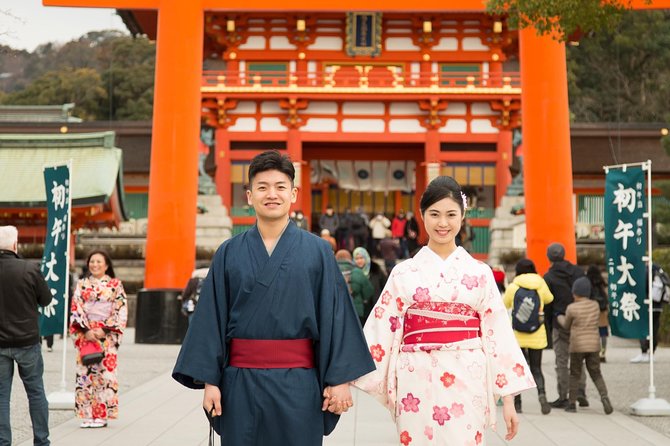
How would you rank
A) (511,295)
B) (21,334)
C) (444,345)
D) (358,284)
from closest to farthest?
(444,345) < (21,334) < (511,295) < (358,284)

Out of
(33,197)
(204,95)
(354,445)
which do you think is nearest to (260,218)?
(354,445)

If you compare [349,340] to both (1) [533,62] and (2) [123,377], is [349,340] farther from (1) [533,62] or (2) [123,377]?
→ (1) [533,62]

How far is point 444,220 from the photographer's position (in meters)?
4.47

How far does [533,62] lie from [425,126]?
26.4ft

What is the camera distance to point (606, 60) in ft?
123

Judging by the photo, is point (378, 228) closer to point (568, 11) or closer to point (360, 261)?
point (360, 261)

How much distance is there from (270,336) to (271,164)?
67 cm

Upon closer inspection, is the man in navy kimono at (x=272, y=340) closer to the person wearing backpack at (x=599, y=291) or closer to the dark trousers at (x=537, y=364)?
the dark trousers at (x=537, y=364)

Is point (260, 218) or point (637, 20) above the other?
point (637, 20)

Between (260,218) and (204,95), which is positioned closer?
(260,218)

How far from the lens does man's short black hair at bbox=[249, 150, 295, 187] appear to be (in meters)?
4.04

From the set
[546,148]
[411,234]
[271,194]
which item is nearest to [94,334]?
[271,194]

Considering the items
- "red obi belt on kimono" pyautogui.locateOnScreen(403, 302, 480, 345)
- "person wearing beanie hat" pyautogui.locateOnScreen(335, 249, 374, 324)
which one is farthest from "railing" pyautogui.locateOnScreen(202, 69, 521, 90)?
"red obi belt on kimono" pyautogui.locateOnScreen(403, 302, 480, 345)

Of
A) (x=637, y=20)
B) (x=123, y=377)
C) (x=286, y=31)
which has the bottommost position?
(x=123, y=377)
